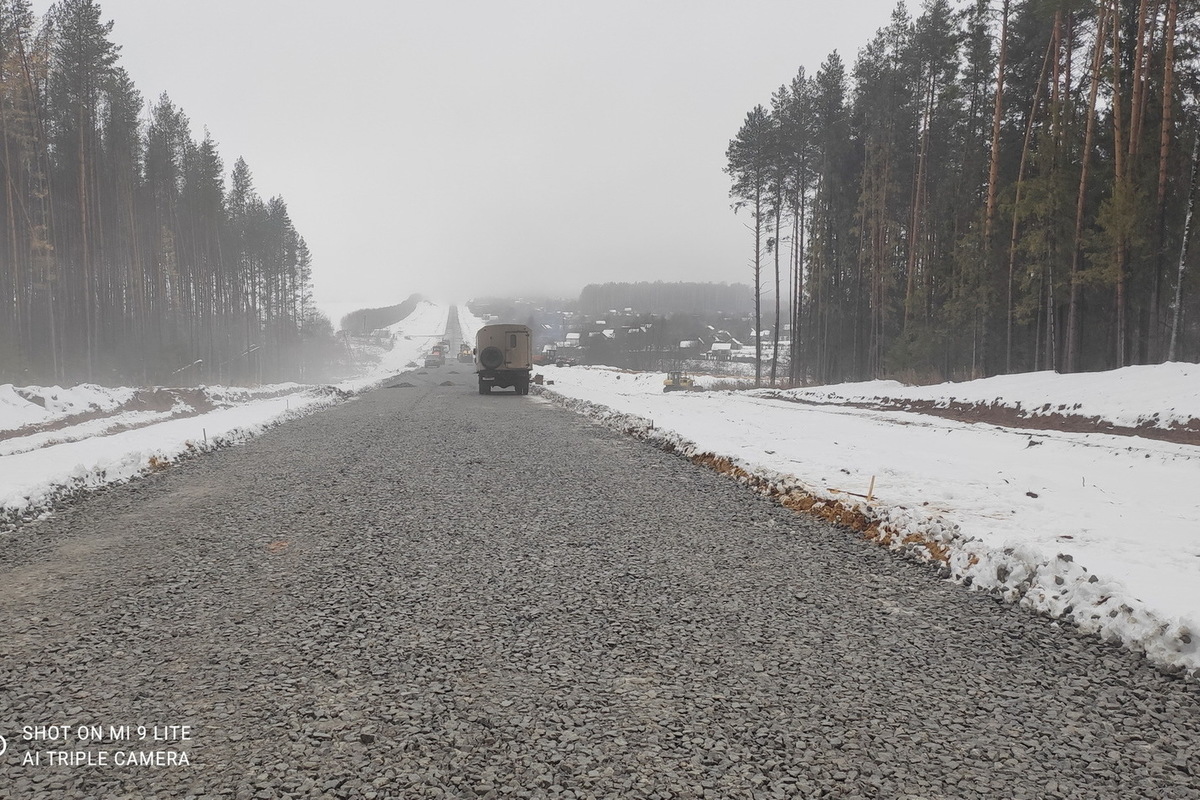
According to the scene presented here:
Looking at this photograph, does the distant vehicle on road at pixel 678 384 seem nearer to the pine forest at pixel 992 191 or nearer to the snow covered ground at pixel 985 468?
the pine forest at pixel 992 191

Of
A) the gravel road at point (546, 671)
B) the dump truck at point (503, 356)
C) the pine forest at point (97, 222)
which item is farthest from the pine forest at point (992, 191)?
the pine forest at point (97, 222)

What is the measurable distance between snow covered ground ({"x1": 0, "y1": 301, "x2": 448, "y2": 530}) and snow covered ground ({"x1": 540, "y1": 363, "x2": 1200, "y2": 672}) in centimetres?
840

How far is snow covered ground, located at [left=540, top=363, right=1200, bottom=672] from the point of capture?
3.93 m

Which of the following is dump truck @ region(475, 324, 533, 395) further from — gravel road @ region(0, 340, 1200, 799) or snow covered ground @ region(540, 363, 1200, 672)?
gravel road @ region(0, 340, 1200, 799)

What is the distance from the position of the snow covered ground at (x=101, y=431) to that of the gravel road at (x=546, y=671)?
1978mm

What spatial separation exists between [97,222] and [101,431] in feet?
84.2

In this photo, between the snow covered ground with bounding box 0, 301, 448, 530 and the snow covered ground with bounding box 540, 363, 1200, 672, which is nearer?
the snow covered ground with bounding box 540, 363, 1200, 672

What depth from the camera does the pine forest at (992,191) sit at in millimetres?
21828

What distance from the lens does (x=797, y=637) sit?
11.7 feet

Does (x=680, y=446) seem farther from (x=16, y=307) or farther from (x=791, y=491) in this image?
(x=16, y=307)

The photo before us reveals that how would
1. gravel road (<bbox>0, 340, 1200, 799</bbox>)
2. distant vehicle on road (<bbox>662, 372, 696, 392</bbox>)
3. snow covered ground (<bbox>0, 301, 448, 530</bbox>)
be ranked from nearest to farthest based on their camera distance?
gravel road (<bbox>0, 340, 1200, 799</bbox>) → snow covered ground (<bbox>0, 301, 448, 530</bbox>) → distant vehicle on road (<bbox>662, 372, 696, 392</bbox>)

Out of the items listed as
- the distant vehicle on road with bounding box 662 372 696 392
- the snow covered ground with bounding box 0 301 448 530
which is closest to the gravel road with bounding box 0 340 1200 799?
the snow covered ground with bounding box 0 301 448 530

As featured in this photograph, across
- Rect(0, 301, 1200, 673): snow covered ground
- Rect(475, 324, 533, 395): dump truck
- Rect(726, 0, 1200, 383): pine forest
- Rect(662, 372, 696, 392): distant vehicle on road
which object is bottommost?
Rect(662, 372, 696, 392): distant vehicle on road

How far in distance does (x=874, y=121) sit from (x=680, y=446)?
32.5m
